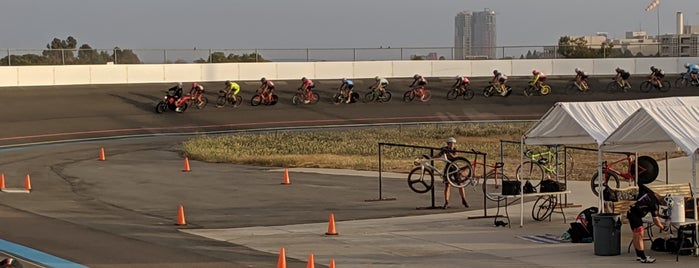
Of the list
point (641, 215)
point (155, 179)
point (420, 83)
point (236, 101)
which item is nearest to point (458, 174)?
point (641, 215)

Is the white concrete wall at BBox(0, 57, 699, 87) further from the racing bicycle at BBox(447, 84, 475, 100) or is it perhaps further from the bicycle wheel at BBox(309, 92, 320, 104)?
the racing bicycle at BBox(447, 84, 475, 100)

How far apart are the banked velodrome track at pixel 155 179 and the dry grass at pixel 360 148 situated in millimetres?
1840

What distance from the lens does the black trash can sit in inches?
705

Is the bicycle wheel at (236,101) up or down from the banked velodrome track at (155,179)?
up

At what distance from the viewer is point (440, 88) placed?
73.8 metres

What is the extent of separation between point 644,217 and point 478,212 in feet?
22.0

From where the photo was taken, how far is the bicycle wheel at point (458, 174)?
25625mm

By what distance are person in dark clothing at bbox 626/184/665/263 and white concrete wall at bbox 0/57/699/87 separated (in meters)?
54.6

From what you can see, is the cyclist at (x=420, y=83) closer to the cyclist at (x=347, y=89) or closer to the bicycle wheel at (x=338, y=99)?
the cyclist at (x=347, y=89)

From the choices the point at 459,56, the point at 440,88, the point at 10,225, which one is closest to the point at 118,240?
the point at 10,225

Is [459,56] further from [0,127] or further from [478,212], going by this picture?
[478,212]

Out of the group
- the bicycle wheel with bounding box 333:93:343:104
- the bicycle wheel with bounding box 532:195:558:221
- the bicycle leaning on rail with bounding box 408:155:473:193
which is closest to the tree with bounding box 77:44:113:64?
the bicycle wheel with bounding box 333:93:343:104

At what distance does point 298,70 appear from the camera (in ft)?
254

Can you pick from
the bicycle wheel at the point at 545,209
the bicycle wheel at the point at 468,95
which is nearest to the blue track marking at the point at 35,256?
the bicycle wheel at the point at 545,209
